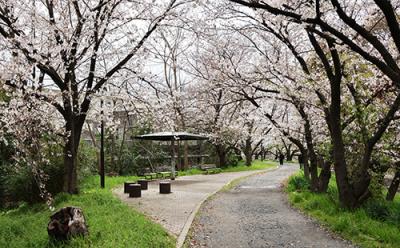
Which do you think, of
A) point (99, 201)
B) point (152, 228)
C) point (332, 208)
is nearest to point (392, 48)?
point (332, 208)

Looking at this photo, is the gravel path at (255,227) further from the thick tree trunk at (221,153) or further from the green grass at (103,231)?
the thick tree trunk at (221,153)

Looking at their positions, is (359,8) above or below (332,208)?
above

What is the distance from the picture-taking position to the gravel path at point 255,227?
6762mm

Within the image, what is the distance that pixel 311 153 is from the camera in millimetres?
12109

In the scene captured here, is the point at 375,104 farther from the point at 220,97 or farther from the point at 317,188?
the point at 220,97

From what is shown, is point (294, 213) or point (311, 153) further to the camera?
point (311, 153)

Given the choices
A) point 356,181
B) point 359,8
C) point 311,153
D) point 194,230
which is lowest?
point 194,230

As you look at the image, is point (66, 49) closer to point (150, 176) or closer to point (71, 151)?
point (71, 151)

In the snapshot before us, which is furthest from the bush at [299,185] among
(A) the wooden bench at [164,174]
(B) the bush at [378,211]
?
(A) the wooden bench at [164,174]

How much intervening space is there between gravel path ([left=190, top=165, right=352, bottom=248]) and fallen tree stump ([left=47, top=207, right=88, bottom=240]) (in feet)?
6.52

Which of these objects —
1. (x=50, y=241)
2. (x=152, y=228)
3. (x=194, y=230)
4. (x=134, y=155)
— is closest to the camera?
(x=50, y=241)

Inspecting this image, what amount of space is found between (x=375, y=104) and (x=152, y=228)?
6166 mm

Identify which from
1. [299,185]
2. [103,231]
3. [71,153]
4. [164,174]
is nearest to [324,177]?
[299,185]

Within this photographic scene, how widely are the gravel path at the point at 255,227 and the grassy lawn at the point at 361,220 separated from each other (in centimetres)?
31
